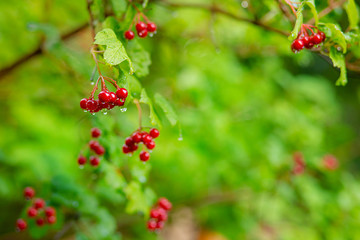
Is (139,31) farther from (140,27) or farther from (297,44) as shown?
(297,44)

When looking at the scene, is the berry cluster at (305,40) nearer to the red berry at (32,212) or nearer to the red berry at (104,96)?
the red berry at (104,96)

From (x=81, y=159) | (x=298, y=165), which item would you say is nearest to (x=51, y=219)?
(x=81, y=159)

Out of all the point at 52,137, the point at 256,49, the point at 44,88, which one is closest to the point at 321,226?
the point at 256,49

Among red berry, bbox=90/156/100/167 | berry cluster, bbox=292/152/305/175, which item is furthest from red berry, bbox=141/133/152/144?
berry cluster, bbox=292/152/305/175

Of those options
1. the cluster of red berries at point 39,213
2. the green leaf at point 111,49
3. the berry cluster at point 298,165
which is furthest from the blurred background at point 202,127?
the green leaf at point 111,49

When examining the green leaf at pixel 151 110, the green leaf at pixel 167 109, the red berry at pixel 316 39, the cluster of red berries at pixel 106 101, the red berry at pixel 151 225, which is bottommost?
the red berry at pixel 151 225

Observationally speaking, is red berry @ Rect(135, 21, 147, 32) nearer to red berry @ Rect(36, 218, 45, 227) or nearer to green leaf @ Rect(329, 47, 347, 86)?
green leaf @ Rect(329, 47, 347, 86)

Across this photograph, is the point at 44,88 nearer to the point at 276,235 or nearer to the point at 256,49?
the point at 256,49

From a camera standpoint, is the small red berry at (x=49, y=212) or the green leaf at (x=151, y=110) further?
the small red berry at (x=49, y=212)
